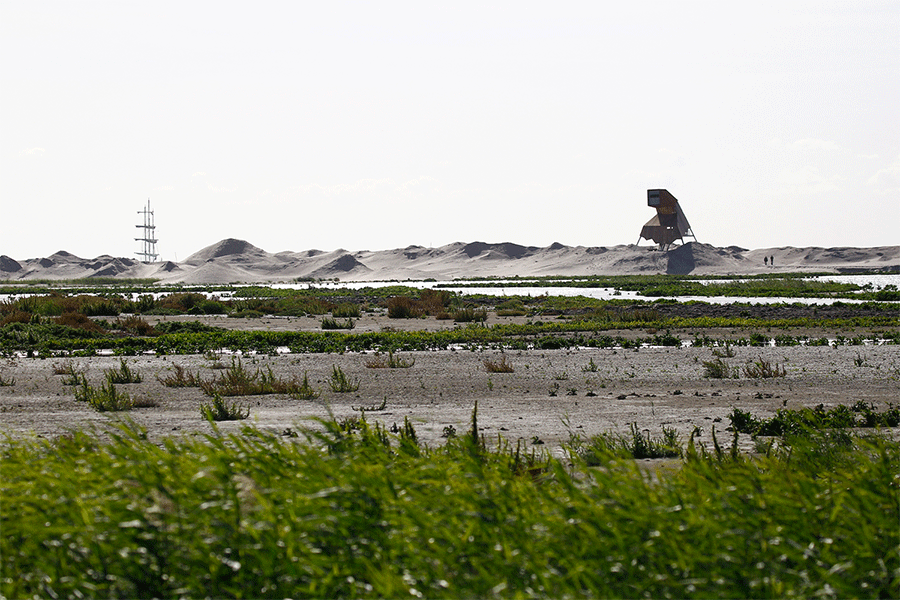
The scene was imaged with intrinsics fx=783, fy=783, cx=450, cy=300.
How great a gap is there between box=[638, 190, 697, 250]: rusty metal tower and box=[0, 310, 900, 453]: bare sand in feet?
291

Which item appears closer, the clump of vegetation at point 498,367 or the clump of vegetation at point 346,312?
the clump of vegetation at point 498,367

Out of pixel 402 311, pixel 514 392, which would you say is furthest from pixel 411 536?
pixel 402 311

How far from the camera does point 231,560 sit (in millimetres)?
4062

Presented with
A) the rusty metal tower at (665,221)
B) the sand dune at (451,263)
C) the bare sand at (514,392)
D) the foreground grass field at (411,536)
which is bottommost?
the bare sand at (514,392)

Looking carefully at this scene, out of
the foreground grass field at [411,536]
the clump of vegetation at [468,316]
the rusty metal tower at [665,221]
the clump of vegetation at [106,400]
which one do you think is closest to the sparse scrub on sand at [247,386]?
the clump of vegetation at [106,400]

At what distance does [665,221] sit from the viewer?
113 m

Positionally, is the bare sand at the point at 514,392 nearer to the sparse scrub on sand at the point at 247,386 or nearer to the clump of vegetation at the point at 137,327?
the sparse scrub on sand at the point at 247,386

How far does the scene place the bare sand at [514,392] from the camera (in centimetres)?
1159

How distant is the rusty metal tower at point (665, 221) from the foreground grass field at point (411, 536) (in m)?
108

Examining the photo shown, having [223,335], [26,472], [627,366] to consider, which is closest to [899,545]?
[26,472]

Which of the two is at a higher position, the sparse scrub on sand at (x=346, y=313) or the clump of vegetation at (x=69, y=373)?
the sparse scrub on sand at (x=346, y=313)

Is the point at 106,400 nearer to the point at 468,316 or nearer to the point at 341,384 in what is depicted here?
the point at 341,384

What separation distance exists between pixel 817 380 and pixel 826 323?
15672 millimetres

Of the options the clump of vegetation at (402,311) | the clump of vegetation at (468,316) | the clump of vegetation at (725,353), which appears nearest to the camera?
the clump of vegetation at (725,353)
